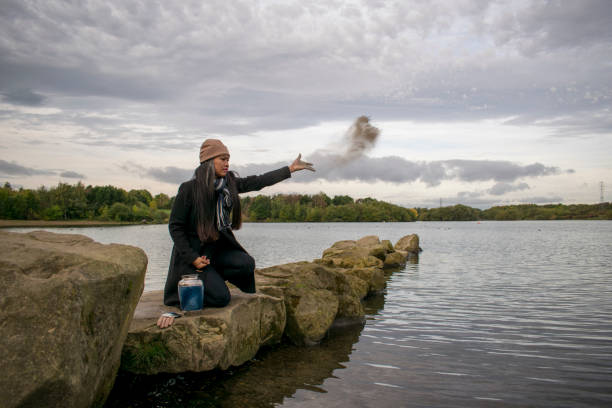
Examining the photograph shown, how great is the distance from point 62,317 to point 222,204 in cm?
320

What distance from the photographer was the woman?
6.71m

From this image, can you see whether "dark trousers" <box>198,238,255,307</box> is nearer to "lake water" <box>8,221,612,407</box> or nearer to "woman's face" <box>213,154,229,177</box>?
"woman's face" <box>213,154,229,177</box>

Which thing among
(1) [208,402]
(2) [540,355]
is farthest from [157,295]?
(2) [540,355]

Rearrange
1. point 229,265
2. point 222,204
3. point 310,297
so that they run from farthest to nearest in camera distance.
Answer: point 310,297 → point 229,265 → point 222,204

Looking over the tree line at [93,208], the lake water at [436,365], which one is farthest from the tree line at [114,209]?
the lake water at [436,365]

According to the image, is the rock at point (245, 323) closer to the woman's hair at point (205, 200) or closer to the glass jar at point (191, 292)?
the glass jar at point (191, 292)

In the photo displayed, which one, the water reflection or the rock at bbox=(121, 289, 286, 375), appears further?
the rock at bbox=(121, 289, 286, 375)

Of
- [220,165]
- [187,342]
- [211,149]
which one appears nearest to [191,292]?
[187,342]

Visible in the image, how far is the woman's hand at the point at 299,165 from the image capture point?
307 inches

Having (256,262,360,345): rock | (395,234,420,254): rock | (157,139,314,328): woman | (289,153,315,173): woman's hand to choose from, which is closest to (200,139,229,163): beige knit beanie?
(157,139,314,328): woman

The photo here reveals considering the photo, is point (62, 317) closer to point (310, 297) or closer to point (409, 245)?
point (310, 297)

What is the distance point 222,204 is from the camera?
6.96 meters

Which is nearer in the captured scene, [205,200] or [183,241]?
[183,241]

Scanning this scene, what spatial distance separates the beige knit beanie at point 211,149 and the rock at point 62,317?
7.29 feet
